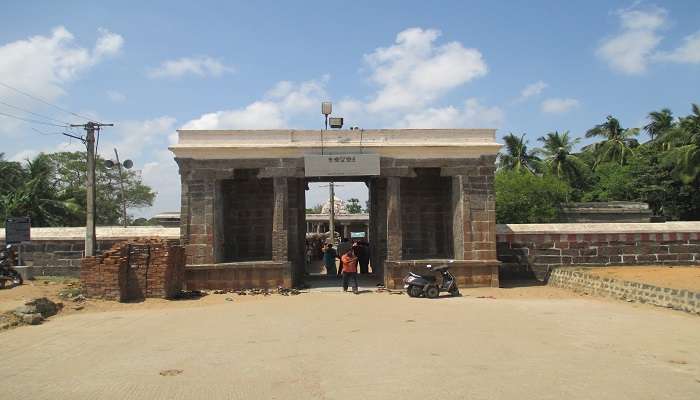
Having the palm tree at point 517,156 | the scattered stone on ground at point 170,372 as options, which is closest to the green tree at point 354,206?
the palm tree at point 517,156

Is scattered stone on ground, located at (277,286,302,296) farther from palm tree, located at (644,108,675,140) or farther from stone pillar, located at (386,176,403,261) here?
palm tree, located at (644,108,675,140)

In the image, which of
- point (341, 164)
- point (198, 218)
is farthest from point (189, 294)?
point (341, 164)

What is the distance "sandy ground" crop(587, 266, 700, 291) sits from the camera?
38.2 ft

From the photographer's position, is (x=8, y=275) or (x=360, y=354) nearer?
(x=360, y=354)

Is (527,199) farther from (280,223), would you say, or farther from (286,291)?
(286,291)

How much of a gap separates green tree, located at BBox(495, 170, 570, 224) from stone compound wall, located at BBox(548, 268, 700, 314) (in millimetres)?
14007

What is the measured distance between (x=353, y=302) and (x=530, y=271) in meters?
6.37

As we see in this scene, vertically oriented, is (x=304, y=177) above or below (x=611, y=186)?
below

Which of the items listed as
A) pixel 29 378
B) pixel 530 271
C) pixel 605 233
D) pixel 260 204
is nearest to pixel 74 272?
pixel 260 204

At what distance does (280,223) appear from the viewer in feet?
47.7

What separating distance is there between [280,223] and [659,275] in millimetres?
9641

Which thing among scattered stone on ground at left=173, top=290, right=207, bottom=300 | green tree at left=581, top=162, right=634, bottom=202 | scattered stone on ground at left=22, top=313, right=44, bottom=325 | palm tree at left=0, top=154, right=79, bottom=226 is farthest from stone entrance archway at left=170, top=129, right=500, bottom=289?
green tree at left=581, top=162, right=634, bottom=202

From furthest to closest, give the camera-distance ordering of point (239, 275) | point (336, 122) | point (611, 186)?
1. point (611, 186)
2. point (336, 122)
3. point (239, 275)

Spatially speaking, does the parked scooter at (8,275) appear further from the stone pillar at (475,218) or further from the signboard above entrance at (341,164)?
the stone pillar at (475,218)
